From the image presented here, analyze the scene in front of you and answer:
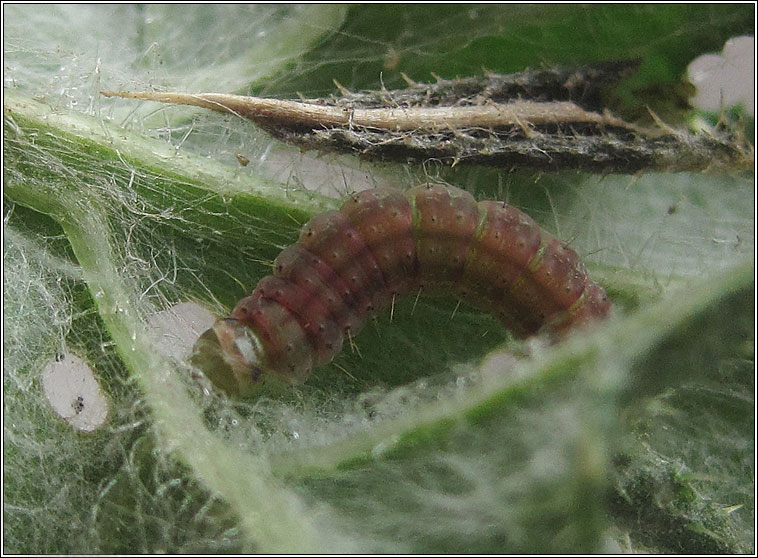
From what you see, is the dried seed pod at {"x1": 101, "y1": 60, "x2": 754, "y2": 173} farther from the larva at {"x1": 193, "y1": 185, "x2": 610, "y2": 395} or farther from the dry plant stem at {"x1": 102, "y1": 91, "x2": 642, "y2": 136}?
the larva at {"x1": 193, "y1": 185, "x2": 610, "y2": 395}

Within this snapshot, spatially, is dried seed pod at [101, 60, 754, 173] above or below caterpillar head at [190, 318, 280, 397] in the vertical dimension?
above

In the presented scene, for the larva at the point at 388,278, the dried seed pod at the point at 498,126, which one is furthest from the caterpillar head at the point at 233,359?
the dried seed pod at the point at 498,126

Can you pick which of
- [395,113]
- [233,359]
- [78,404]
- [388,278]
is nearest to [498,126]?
[395,113]

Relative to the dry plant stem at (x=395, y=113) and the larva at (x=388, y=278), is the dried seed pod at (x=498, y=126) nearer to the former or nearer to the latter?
the dry plant stem at (x=395, y=113)

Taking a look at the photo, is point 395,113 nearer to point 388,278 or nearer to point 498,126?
point 498,126

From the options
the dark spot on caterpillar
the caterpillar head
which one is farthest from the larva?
Result: the dark spot on caterpillar

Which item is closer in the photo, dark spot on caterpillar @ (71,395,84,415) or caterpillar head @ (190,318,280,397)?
dark spot on caterpillar @ (71,395,84,415)
